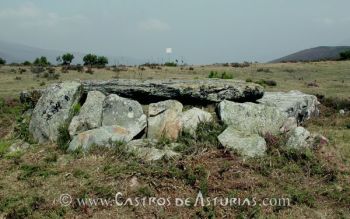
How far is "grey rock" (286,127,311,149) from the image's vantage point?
470 inches

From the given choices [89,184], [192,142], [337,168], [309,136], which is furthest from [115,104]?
[337,168]

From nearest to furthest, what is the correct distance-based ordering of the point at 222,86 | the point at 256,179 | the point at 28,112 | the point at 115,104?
the point at 256,179, the point at 115,104, the point at 222,86, the point at 28,112

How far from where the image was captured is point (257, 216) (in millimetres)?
8852

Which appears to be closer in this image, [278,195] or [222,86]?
[278,195]

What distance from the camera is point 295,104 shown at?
15867 millimetres

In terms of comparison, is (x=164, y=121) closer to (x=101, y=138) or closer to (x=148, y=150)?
(x=148, y=150)

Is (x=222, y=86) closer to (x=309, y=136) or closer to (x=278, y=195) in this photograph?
(x=309, y=136)

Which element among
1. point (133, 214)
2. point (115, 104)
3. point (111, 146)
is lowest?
point (133, 214)

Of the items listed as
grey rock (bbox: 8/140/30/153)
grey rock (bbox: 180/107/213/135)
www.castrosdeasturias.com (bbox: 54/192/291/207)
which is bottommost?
www.castrosdeasturias.com (bbox: 54/192/291/207)

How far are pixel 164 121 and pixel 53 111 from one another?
3.75 m

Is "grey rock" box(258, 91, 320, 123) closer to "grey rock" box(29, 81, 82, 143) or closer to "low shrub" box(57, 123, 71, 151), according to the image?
"grey rock" box(29, 81, 82, 143)

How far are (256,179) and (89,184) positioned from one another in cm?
393

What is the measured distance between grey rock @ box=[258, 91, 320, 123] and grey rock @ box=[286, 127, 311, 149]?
8.72 feet

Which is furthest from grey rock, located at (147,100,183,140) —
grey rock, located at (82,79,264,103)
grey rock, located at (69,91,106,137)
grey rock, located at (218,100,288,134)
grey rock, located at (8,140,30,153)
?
grey rock, located at (8,140,30,153)
